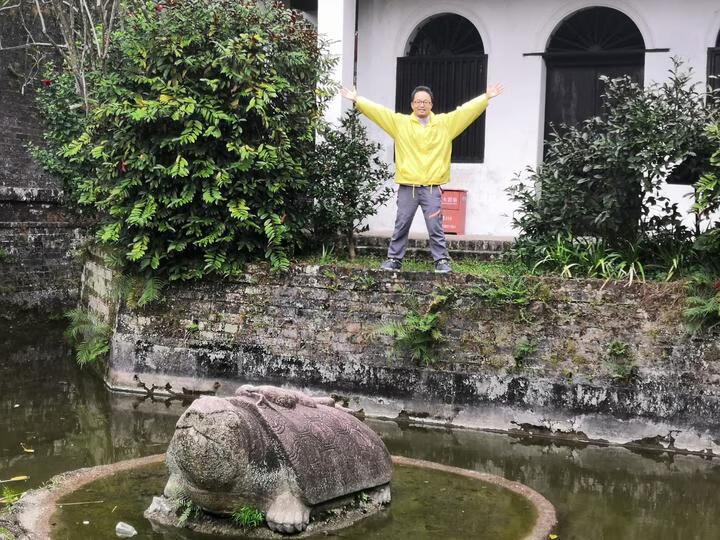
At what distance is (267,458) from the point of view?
5.85 m

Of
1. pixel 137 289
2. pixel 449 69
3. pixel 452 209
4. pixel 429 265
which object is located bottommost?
pixel 137 289

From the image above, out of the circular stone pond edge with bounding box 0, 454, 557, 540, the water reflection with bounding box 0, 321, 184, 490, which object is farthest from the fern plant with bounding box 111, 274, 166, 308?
the circular stone pond edge with bounding box 0, 454, 557, 540

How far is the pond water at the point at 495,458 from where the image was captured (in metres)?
6.78

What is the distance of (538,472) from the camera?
795cm

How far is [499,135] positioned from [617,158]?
3.93 meters

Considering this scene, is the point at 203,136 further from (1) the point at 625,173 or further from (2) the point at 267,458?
(2) the point at 267,458

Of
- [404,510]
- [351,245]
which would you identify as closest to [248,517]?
[404,510]

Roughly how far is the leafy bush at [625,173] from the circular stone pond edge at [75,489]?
10.9 ft

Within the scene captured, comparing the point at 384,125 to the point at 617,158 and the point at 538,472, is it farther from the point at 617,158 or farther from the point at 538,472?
the point at 538,472

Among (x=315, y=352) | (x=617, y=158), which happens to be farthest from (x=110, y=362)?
(x=617, y=158)

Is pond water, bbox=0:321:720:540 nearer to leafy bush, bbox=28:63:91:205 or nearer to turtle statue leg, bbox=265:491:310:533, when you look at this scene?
turtle statue leg, bbox=265:491:310:533

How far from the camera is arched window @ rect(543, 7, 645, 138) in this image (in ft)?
42.0

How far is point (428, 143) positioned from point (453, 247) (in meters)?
2.00

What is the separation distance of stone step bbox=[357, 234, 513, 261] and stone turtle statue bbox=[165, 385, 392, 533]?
5185 millimetres
